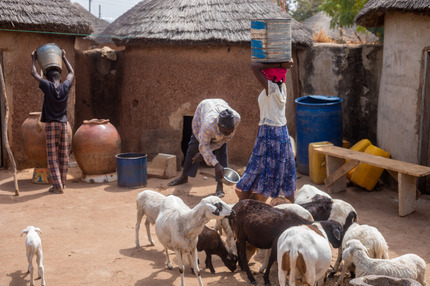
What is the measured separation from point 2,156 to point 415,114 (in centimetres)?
731

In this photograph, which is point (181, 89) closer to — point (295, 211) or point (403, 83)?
point (403, 83)

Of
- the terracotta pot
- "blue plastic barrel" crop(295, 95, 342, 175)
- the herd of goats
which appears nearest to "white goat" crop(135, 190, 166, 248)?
the herd of goats

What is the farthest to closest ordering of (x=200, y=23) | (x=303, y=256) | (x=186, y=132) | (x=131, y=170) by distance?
(x=186, y=132) → (x=200, y=23) → (x=131, y=170) → (x=303, y=256)

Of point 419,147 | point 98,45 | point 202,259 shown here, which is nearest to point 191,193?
point 202,259

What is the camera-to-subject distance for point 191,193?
27.8 feet

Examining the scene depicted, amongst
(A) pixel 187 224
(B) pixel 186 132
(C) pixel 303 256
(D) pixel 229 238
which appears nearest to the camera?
(C) pixel 303 256

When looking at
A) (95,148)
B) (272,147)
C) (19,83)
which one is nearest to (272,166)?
(272,147)

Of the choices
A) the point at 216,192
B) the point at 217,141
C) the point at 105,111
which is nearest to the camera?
the point at 217,141

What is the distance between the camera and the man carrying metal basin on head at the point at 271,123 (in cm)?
614

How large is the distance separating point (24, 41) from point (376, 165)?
6542mm

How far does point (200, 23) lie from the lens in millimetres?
9977

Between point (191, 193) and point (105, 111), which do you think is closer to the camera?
point (191, 193)

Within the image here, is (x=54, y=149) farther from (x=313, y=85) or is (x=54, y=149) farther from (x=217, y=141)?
(x=313, y=85)

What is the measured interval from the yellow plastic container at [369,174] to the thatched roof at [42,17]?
5795mm
